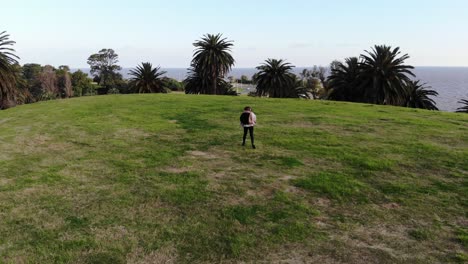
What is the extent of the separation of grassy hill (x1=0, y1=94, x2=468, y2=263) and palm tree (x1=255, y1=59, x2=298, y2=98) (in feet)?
94.6

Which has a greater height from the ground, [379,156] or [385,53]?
Answer: [385,53]

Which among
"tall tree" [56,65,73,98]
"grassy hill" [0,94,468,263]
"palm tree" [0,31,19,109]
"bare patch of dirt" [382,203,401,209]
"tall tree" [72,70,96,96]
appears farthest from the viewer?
"tall tree" [72,70,96,96]

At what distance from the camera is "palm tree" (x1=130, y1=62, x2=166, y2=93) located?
147 feet

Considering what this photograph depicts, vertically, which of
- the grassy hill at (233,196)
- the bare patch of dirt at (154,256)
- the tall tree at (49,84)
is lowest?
the bare patch of dirt at (154,256)

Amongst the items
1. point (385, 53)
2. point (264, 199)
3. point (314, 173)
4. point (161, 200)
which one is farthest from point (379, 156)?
point (385, 53)

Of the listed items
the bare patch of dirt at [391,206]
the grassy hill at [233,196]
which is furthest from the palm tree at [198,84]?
the bare patch of dirt at [391,206]

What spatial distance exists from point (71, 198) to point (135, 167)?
2.60 m

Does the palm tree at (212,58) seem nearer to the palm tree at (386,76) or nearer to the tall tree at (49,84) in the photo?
the palm tree at (386,76)

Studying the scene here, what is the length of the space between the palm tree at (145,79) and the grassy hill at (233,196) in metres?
29.0

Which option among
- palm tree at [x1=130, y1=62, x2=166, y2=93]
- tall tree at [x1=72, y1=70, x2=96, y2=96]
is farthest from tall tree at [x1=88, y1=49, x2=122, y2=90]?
palm tree at [x1=130, y1=62, x2=166, y2=93]

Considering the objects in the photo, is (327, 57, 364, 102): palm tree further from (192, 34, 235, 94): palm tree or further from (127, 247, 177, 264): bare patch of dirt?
(127, 247, 177, 264): bare patch of dirt

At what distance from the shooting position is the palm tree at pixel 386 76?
34.1m

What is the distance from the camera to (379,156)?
1202 centimetres

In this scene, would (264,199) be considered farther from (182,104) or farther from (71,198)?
(182,104)
